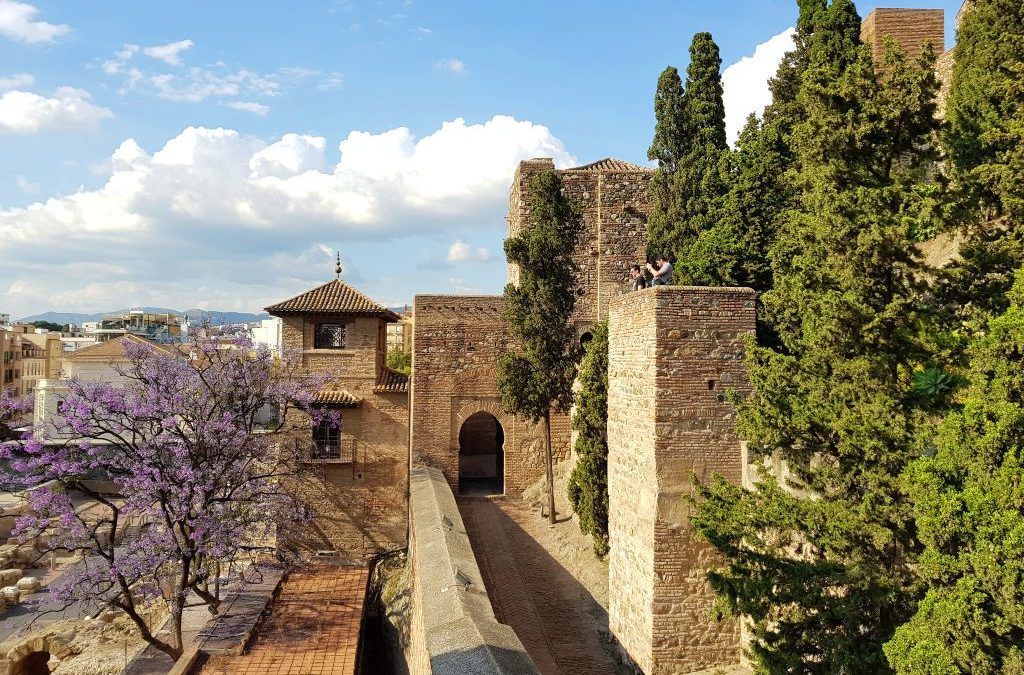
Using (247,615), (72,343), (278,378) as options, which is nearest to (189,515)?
(247,615)

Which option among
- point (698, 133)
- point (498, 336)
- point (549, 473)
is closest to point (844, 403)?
point (698, 133)

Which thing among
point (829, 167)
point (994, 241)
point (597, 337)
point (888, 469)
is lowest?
point (888, 469)

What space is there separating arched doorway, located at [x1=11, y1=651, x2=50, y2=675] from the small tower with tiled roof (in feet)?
21.2

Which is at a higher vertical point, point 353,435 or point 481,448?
point 353,435

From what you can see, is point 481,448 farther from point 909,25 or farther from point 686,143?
point 909,25

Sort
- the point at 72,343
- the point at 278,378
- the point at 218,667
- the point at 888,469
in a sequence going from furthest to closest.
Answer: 1. the point at 72,343
2. the point at 278,378
3. the point at 218,667
4. the point at 888,469

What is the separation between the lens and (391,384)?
59.5ft

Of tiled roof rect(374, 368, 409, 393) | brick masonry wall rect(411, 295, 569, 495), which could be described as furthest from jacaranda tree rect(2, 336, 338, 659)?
brick masonry wall rect(411, 295, 569, 495)

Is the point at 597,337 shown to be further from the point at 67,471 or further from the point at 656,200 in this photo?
the point at 67,471

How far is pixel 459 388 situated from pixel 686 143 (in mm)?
7858

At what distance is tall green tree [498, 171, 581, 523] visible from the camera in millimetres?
15883

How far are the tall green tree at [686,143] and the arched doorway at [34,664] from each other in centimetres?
1702

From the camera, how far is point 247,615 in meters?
13.5

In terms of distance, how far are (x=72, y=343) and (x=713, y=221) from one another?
275ft
